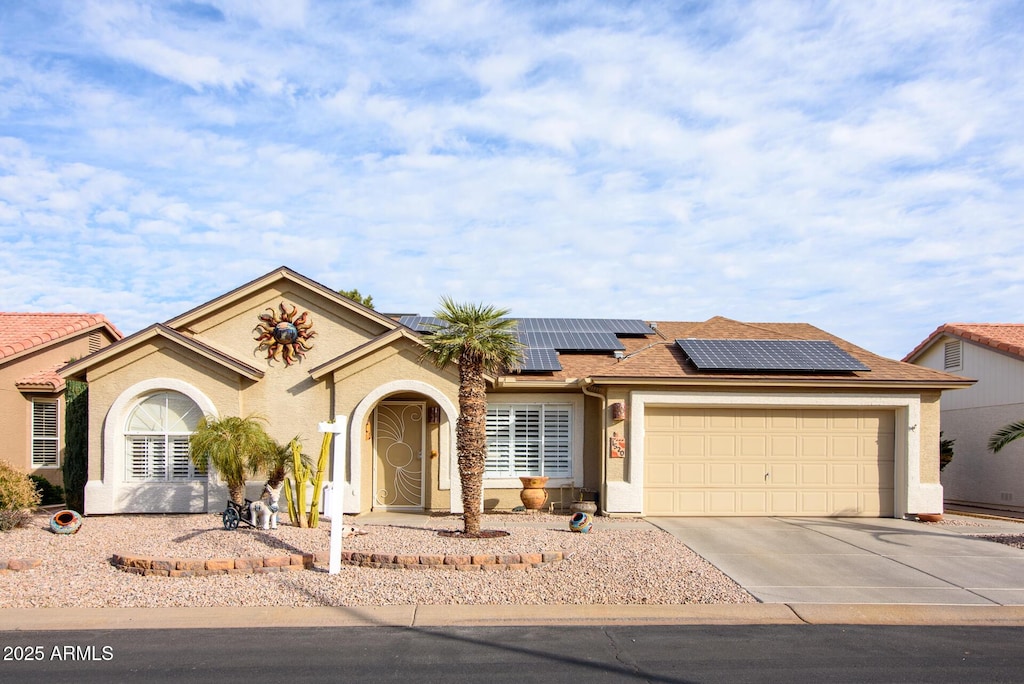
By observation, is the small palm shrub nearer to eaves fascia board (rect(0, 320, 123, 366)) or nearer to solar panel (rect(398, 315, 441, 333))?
eaves fascia board (rect(0, 320, 123, 366))

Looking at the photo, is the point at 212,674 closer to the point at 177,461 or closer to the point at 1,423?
the point at 177,461

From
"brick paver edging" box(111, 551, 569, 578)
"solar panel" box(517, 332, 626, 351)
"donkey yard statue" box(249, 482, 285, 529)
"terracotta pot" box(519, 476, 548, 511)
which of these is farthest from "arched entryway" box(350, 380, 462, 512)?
"brick paver edging" box(111, 551, 569, 578)

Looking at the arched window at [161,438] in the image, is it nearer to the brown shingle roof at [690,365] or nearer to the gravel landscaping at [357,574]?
the gravel landscaping at [357,574]

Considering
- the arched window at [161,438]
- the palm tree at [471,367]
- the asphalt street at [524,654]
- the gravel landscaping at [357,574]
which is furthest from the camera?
the arched window at [161,438]

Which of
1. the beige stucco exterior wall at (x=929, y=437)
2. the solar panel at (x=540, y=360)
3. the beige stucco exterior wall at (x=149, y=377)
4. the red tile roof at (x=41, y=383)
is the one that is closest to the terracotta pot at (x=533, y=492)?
the solar panel at (x=540, y=360)

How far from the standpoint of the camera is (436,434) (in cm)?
1719

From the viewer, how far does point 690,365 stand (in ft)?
56.6

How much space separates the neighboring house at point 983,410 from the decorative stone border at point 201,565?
56.8 feet

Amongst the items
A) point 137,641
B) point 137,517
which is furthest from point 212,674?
Answer: point 137,517

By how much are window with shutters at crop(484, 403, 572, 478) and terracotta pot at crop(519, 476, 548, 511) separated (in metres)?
0.81

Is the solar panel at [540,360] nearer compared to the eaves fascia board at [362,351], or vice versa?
the eaves fascia board at [362,351]

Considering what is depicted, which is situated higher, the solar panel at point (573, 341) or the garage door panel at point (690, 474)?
the solar panel at point (573, 341)

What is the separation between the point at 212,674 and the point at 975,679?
6.27m

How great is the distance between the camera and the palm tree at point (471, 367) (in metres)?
13.3
